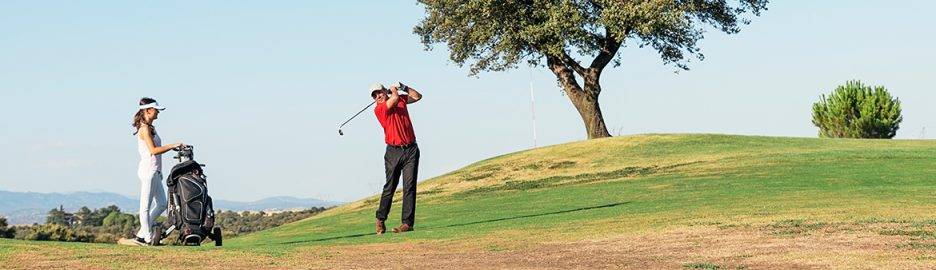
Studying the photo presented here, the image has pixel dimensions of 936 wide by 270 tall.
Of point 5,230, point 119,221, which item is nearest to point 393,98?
point 5,230

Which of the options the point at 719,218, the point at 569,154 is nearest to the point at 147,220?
the point at 719,218

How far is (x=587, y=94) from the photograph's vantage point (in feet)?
174

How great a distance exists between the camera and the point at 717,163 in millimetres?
37781

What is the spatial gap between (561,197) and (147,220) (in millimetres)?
13583

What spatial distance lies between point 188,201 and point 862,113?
190 feet

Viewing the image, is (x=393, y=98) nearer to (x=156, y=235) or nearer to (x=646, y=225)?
(x=156, y=235)

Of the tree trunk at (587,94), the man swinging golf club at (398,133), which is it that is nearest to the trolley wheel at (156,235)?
the man swinging golf club at (398,133)

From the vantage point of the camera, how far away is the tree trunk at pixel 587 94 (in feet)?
174

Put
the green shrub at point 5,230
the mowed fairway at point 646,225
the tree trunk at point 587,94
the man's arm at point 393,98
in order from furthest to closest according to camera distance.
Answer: the tree trunk at point 587,94 < the green shrub at point 5,230 < the man's arm at point 393,98 < the mowed fairway at point 646,225

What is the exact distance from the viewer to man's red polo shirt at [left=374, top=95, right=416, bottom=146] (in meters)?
Result: 20.4

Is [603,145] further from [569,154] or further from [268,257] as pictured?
[268,257]

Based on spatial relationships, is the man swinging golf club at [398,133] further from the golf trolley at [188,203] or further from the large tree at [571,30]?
the large tree at [571,30]

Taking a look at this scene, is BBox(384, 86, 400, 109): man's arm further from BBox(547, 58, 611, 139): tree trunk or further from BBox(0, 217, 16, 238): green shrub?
BBox(547, 58, 611, 139): tree trunk

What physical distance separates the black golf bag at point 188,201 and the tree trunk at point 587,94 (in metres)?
35.6
